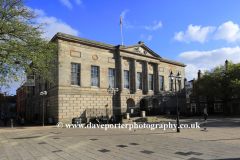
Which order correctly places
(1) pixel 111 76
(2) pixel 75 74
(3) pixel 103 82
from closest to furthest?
(2) pixel 75 74 → (3) pixel 103 82 → (1) pixel 111 76

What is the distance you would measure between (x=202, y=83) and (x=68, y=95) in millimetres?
27402

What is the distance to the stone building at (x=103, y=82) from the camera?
27281mm

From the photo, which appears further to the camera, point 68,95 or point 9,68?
point 68,95

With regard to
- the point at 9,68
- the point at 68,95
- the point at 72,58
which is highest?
the point at 72,58

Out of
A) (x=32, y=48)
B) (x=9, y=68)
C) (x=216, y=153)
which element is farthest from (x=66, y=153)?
(x=32, y=48)

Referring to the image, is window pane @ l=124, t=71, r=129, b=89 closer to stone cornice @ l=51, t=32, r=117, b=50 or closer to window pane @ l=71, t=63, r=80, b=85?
stone cornice @ l=51, t=32, r=117, b=50

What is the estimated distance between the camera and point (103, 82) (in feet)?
104

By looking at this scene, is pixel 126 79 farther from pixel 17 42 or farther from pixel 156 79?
pixel 17 42

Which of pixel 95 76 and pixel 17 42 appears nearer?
pixel 17 42

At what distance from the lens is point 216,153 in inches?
323

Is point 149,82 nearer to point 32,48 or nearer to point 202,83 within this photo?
point 202,83

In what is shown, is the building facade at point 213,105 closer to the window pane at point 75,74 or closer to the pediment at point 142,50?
the pediment at point 142,50

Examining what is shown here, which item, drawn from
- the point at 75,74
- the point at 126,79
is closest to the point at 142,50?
the point at 126,79

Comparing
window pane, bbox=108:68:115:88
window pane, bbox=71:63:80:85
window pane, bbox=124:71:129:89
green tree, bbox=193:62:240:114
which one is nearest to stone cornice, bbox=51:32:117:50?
window pane, bbox=71:63:80:85
